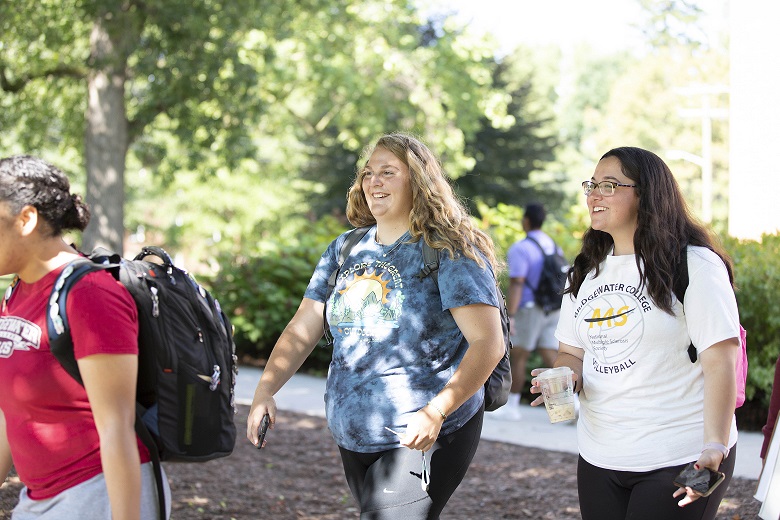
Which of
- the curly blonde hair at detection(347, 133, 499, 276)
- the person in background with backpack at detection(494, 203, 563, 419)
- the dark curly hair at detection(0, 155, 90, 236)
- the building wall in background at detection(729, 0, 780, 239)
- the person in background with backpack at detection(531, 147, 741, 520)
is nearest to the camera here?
the dark curly hair at detection(0, 155, 90, 236)

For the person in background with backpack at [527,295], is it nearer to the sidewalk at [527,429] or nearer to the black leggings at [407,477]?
the sidewalk at [527,429]

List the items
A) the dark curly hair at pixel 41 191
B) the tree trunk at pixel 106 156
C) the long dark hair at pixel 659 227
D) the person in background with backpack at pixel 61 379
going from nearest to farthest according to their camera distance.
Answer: the person in background with backpack at pixel 61 379 < the dark curly hair at pixel 41 191 < the long dark hair at pixel 659 227 < the tree trunk at pixel 106 156

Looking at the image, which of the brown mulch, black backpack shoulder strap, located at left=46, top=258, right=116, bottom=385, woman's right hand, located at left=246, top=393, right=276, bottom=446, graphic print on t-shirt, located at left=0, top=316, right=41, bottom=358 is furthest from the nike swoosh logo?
the brown mulch

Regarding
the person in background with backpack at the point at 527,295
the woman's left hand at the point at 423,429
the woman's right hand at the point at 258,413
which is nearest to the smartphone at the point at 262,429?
the woman's right hand at the point at 258,413

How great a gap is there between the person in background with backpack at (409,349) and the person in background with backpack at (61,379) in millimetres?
811

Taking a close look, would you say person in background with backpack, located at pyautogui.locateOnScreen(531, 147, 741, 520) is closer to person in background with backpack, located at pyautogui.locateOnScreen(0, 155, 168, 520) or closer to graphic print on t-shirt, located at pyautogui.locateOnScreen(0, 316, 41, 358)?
person in background with backpack, located at pyautogui.locateOnScreen(0, 155, 168, 520)

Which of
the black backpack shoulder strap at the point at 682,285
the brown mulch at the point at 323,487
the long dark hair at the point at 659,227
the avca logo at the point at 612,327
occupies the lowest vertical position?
the brown mulch at the point at 323,487

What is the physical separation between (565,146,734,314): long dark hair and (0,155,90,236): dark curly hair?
1.67 meters

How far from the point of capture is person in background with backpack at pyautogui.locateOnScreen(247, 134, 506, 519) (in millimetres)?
2949

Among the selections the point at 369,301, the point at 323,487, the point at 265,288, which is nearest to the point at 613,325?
the point at 369,301

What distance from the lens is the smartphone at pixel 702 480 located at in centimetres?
262

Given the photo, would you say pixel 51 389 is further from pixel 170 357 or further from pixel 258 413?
pixel 258 413

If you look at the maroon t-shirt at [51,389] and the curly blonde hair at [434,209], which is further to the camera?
the curly blonde hair at [434,209]

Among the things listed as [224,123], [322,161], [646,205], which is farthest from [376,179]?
[322,161]
